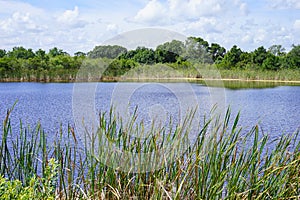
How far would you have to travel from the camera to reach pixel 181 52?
3.32 m

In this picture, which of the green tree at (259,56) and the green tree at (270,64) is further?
the green tree at (259,56)

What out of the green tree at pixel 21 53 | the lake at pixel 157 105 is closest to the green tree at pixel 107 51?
the lake at pixel 157 105

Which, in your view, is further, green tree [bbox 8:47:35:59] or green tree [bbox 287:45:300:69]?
green tree [bbox 8:47:35:59]

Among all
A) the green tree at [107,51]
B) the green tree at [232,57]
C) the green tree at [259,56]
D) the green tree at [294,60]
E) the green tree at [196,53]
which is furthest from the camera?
the green tree at [259,56]

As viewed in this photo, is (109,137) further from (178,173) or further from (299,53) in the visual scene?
(299,53)

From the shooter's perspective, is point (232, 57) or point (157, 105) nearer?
point (157, 105)

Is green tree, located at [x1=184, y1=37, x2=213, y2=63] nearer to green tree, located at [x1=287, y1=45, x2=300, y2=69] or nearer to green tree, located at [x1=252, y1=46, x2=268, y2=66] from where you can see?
green tree, located at [x1=287, y1=45, x2=300, y2=69]

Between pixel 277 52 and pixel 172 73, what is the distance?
46.8m

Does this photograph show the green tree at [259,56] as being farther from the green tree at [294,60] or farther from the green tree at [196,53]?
the green tree at [196,53]

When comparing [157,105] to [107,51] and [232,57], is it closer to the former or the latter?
[107,51]

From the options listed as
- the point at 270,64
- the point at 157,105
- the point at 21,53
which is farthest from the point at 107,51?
the point at 21,53

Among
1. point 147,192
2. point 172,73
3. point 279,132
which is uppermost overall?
point 172,73

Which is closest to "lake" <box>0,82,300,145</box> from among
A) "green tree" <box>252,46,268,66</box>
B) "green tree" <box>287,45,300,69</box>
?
"green tree" <box>287,45,300,69</box>

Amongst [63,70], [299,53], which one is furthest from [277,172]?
[299,53]
